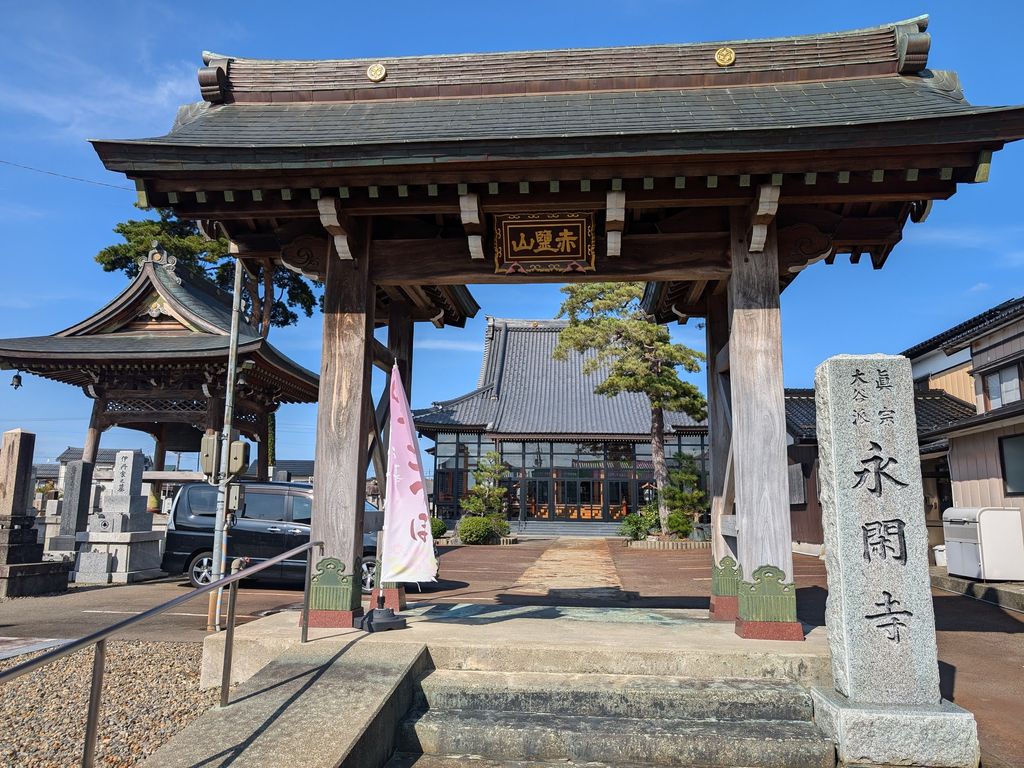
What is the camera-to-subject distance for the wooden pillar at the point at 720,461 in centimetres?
653

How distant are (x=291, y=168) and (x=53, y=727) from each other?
15.6 ft

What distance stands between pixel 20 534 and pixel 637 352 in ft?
59.0

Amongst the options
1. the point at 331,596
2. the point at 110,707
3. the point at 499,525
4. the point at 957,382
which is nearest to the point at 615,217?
the point at 331,596

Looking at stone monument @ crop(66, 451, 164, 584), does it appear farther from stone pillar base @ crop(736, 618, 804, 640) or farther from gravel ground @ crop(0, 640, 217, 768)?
stone pillar base @ crop(736, 618, 804, 640)

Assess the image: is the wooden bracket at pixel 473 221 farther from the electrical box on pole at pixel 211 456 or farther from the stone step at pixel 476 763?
the electrical box on pole at pixel 211 456

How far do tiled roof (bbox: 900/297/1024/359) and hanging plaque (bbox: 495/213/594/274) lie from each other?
468 inches

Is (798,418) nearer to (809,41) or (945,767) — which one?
(809,41)

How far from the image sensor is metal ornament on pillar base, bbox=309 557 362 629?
Answer: 5.77 m

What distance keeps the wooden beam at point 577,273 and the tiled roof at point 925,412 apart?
42.7ft

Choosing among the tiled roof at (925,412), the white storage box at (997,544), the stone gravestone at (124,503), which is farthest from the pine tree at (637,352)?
the stone gravestone at (124,503)

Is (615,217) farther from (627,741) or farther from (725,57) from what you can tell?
(627,741)

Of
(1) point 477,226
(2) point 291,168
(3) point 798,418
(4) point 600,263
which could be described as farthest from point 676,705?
(3) point 798,418

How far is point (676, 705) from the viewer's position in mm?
4547

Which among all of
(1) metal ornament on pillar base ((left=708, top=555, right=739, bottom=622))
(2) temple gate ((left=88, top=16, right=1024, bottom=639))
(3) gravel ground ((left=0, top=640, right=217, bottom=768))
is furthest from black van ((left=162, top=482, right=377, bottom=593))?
(1) metal ornament on pillar base ((left=708, top=555, right=739, bottom=622))
